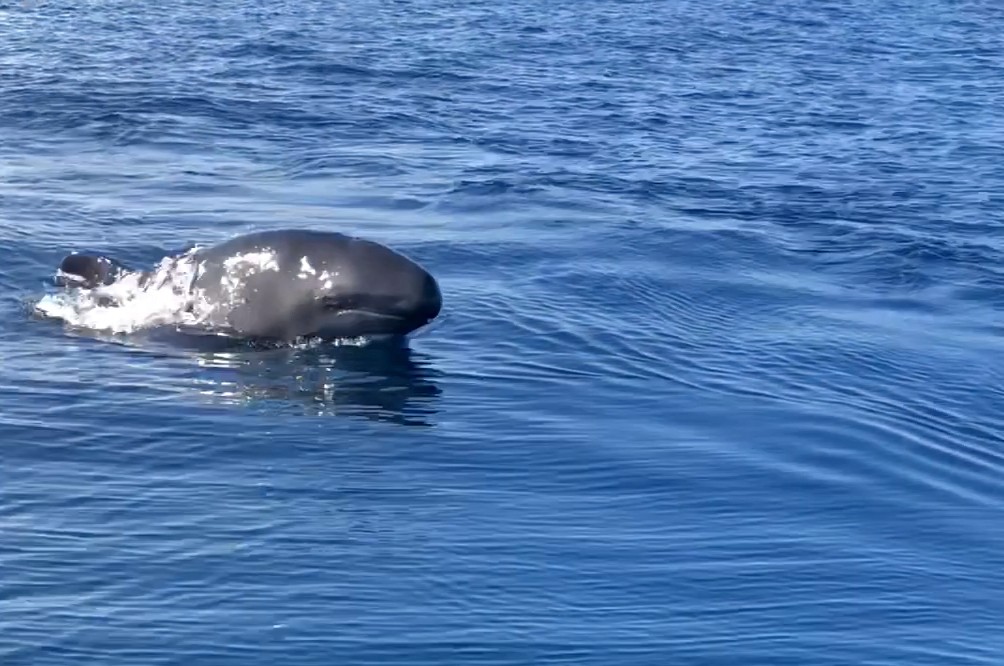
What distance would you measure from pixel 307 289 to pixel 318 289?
0.44 ft

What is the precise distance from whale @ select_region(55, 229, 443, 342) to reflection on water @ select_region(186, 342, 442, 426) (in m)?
0.24

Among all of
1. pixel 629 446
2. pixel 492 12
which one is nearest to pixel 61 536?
pixel 629 446

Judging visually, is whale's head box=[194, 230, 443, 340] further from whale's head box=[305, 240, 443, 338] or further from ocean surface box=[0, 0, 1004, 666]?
ocean surface box=[0, 0, 1004, 666]

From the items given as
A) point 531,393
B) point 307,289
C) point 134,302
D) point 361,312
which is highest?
point 307,289

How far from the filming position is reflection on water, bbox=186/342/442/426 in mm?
15914

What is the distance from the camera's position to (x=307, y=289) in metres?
17.2

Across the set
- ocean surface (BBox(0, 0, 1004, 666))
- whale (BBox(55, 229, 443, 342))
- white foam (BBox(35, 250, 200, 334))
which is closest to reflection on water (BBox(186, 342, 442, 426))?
ocean surface (BBox(0, 0, 1004, 666))

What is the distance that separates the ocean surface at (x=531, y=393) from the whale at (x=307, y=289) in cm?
31

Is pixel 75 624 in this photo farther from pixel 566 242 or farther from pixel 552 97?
pixel 552 97

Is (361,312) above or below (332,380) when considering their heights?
above

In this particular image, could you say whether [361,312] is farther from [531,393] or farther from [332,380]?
[531,393]

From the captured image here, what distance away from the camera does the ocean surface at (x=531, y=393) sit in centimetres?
1170

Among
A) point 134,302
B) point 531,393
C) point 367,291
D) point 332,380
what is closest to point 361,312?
point 367,291

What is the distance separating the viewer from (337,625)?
1137 cm
